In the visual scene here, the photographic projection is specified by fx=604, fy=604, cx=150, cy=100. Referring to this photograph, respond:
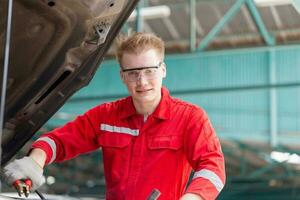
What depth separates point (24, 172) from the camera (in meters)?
2.47

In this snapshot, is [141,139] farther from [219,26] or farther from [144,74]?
[219,26]

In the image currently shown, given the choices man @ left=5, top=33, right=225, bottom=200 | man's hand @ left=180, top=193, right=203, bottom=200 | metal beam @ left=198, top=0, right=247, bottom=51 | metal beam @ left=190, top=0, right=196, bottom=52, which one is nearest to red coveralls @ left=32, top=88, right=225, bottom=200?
man @ left=5, top=33, right=225, bottom=200

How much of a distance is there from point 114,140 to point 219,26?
25.4ft

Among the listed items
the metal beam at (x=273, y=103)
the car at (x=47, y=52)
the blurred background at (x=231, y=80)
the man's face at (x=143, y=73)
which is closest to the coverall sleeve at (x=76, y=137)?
the car at (x=47, y=52)

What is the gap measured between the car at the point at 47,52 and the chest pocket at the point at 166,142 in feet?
1.59

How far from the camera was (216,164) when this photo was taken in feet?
7.77

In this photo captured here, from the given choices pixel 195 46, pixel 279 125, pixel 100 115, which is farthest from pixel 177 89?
pixel 100 115

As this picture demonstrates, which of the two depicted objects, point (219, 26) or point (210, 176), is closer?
point (210, 176)

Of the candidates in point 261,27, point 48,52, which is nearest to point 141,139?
point 48,52

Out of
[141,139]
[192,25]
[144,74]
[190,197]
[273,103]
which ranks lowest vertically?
Result: [190,197]

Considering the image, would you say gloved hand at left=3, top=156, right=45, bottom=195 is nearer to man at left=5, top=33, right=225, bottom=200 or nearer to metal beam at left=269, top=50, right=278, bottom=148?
man at left=5, top=33, right=225, bottom=200

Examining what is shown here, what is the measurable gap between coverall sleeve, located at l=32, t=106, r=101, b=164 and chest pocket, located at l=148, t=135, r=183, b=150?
12.1 inches

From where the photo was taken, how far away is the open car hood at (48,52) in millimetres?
2389

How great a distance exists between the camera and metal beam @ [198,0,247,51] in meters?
9.84
